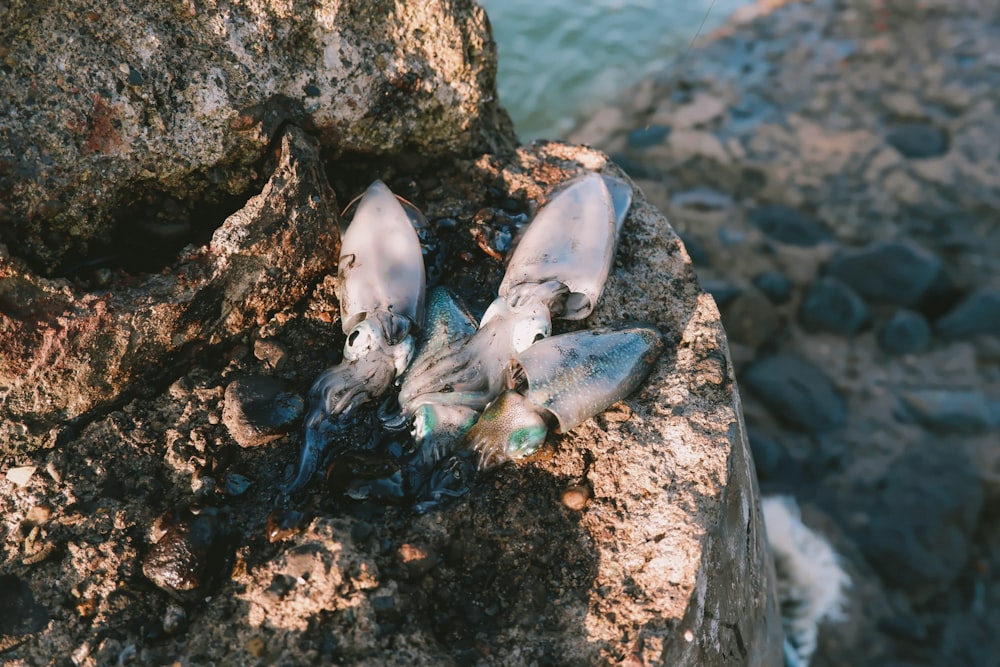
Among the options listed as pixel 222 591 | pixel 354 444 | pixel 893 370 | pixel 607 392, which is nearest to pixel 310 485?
pixel 354 444

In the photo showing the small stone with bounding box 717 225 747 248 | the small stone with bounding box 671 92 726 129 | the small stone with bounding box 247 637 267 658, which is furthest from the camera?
the small stone with bounding box 671 92 726 129

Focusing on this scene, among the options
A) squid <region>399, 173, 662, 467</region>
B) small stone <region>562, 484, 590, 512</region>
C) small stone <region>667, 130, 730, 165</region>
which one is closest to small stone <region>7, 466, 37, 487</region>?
squid <region>399, 173, 662, 467</region>

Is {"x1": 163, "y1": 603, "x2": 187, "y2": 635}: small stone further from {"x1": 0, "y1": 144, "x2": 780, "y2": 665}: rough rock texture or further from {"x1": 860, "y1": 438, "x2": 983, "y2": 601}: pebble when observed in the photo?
{"x1": 860, "y1": 438, "x2": 983, "y2": 601}: pebble

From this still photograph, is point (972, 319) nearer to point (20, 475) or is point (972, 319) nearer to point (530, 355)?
point (530, 355)

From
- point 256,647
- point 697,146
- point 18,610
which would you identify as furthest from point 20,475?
point 697,146

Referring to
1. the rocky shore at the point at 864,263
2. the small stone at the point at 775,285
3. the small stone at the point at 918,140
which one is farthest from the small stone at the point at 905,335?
the small stone at the point at 918,140
